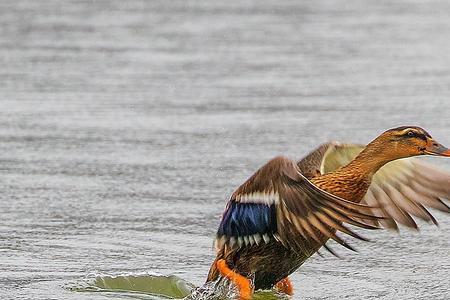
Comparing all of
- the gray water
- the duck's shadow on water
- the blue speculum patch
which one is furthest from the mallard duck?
the gray water

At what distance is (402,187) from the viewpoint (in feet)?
25.2

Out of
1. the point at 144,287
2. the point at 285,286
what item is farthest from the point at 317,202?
the point at 144,287

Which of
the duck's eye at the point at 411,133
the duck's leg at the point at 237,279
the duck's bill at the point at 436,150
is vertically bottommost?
the duck's leg at the point at 237,279

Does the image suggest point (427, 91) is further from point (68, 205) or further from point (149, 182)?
point (68, 205)

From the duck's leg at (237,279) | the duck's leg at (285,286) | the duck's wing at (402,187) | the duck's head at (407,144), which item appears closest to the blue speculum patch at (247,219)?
the duck's leg at (237,279)

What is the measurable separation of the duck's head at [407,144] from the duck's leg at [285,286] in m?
0.85

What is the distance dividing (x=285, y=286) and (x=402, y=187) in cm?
90

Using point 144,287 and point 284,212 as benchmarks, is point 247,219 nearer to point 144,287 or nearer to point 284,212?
point 284,212

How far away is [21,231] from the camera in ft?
27.2

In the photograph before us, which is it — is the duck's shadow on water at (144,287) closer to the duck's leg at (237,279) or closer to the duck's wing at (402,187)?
the duck's leg at (237,279)

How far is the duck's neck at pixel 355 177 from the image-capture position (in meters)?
7.04

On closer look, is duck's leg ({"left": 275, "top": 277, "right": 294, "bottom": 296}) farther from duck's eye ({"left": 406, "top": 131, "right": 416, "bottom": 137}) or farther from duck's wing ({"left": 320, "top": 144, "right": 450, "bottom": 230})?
duck's eye ({"left": 406, "top": 131, "right": 416, "bottom": 137})

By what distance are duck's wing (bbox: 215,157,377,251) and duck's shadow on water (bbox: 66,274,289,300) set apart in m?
0.42

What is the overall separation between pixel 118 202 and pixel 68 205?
0.34m
